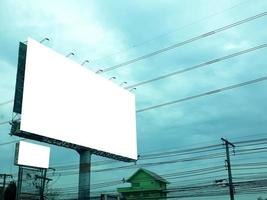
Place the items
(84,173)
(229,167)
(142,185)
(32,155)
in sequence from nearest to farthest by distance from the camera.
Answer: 1. (229,167)
2. (84,173)
3. (32,155)
4. (142,185)

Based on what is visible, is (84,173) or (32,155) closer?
(84,173)

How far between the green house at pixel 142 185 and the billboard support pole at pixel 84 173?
6293 millimetres

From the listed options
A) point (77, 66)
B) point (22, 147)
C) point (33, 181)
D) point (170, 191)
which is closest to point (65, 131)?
point (77, 66)

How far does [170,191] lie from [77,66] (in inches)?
430

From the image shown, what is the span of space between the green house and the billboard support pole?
6293mm

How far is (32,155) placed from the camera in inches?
1551

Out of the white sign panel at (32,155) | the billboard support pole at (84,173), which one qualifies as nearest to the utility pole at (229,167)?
the billboard support pole at (84,173)

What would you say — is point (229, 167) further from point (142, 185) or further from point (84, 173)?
point (142, 185)

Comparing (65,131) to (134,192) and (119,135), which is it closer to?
(119,135)

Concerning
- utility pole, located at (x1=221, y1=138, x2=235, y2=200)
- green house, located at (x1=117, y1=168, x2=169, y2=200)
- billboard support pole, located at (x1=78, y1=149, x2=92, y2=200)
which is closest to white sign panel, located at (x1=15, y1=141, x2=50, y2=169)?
green house, located at (x1=117, y1=168, x2=169, y2=200)

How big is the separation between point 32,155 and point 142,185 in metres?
9.61

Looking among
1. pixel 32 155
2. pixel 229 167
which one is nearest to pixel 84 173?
pixel 32 155

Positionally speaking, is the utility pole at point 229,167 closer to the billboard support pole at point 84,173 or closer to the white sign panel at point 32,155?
the billboard support pole at point 84,173

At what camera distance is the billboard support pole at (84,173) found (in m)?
31.7
